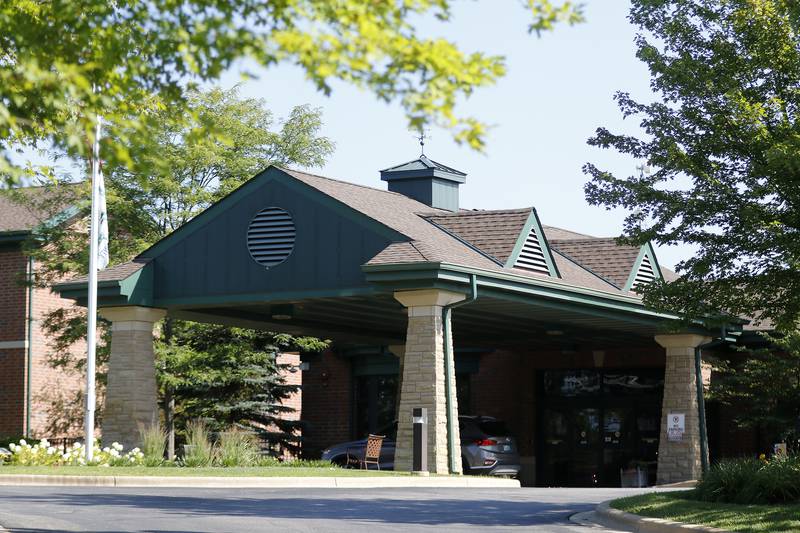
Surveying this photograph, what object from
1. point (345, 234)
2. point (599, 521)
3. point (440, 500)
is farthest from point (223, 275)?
point (599, 521)

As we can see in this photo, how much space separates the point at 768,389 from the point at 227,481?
48.0 feet

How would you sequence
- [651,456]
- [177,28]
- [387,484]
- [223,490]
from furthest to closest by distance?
1. [651,456]
2. [387,484]
3. [223,490]
4. [177,28]

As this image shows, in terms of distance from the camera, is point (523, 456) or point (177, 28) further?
point (523, 456)

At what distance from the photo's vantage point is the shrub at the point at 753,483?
608 inches

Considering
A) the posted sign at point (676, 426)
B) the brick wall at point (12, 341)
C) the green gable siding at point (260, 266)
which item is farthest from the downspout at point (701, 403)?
the brick wall at point (12, 341)

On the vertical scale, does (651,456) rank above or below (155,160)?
below

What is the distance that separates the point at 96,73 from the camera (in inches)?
341

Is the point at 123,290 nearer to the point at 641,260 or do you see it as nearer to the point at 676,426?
the point at 641,260

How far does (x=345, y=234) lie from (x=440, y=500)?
7962 millimetres

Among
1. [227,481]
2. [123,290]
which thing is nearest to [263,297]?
[123,290]

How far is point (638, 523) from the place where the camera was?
14.9m

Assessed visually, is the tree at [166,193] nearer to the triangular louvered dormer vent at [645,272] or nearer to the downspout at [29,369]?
the downspout at [29,369]

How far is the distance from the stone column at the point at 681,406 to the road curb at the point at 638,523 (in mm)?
14001

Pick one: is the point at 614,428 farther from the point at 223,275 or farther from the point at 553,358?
the point at 223,275
